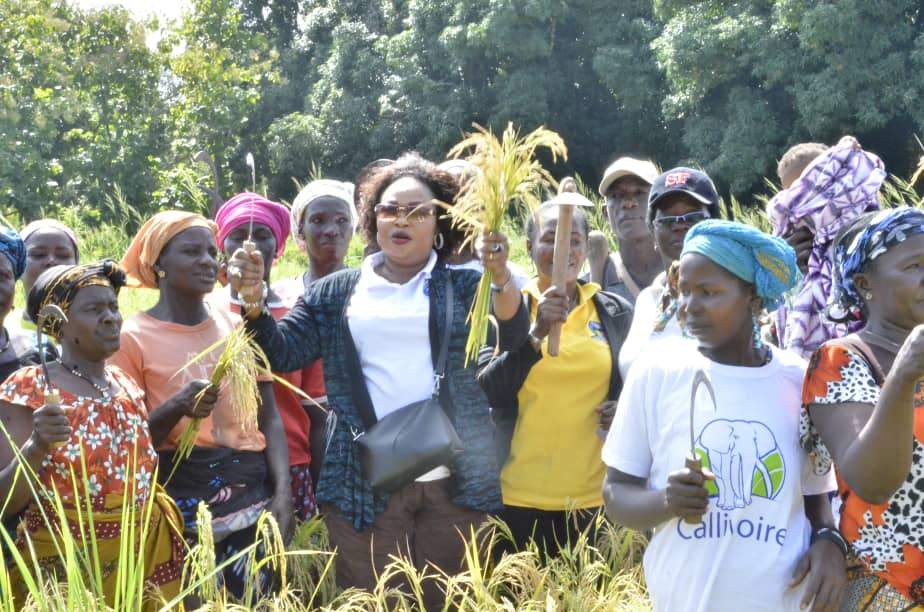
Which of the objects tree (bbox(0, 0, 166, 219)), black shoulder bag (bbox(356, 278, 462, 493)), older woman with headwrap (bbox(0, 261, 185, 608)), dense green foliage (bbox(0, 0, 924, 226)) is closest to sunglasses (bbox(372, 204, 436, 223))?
black shoulder bag (bbox(356, 278, 462, 493))

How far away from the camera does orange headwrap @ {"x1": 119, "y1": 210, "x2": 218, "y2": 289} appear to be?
4105mm

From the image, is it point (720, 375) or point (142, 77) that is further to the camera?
point (142, 77)

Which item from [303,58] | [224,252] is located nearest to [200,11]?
[303,58]

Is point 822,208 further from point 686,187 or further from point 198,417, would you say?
point 198,417

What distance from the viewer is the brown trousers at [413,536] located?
3.78 metres

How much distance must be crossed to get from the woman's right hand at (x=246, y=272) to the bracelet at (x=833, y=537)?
1832 millimetres

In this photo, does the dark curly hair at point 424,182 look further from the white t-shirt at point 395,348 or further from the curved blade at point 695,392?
the curved blade at point 695,392

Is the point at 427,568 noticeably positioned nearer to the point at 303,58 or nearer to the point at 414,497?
the point at 414,497

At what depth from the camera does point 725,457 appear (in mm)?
2658

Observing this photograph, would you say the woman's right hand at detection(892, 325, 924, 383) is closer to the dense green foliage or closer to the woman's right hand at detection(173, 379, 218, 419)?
the woman's right hand at detection(173, 379, 218, 419)

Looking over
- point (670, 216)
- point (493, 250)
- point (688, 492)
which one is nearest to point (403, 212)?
point (493, 250)

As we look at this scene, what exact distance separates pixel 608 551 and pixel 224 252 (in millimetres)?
2034

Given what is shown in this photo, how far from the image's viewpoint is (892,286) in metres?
2.66

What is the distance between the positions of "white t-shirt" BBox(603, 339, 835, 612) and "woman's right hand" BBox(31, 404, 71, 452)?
1485mm
